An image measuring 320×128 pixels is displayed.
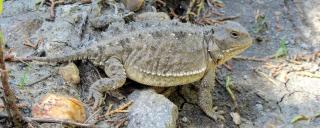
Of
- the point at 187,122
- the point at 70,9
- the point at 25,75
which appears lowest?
the point at 187,122

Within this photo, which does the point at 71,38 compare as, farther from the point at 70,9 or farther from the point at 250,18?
the point at 250,18

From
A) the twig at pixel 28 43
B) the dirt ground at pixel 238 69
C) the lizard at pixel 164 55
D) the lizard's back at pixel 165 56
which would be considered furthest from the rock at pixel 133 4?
the twig at pixel 28 43

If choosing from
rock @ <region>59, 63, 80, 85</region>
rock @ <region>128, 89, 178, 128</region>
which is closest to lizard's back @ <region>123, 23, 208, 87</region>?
rock @ <region>128, 89, 178, 128</region>


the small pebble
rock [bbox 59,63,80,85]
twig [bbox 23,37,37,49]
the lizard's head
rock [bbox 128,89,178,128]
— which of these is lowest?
the small pebble

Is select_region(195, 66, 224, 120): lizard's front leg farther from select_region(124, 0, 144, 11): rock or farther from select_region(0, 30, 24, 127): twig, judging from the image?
select_region(0, 30, 24, 127): twig

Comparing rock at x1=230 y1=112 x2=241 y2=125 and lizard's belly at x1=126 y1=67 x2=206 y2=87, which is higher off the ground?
lizard's belly at x1=126 y1=67 x2=206 y2=87

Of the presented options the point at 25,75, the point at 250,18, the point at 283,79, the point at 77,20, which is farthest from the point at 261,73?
the point at 25,75

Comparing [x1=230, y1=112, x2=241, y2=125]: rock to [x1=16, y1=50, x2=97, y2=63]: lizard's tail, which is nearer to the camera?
[x1=16, y1=50, x2=97, y2=63]: lizard's tail
